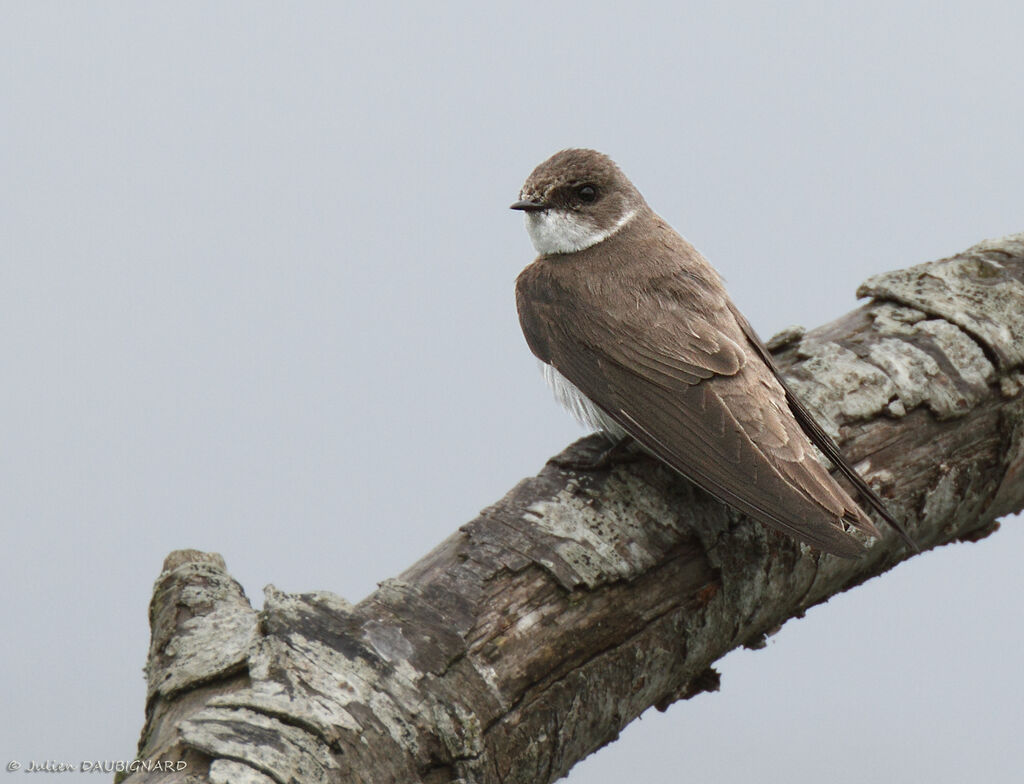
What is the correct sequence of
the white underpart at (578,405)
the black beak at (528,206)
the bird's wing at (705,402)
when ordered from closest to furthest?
the bird's wing at (705,402)
the white underpart at (578,405)
the black beak at (528,206)

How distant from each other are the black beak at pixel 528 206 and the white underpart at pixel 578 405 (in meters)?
0.57

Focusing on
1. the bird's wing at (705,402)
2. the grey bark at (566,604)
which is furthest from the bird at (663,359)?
the grey bark at (566,604)

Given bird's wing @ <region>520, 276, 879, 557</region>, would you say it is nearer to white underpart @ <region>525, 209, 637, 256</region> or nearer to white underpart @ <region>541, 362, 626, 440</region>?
white underpart @ <region>541, 362, 626, 440</region>

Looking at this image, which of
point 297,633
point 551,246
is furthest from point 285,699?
point 551,246

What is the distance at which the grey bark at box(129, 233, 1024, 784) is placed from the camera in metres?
2.71

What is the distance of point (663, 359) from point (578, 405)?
42 centimetres

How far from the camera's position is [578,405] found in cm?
385

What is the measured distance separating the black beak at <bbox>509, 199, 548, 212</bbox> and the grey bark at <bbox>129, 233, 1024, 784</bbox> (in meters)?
0.92

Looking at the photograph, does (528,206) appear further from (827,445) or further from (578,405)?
(827,445)

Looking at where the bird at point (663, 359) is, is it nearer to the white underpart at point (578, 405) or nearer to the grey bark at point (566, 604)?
the white underpart at point (578, 405)

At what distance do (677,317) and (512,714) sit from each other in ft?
4.35

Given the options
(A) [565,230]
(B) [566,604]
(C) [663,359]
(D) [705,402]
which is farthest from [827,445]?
(A) [565,230]

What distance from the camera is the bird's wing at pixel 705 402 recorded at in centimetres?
320

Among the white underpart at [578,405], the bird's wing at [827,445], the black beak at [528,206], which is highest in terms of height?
the black beak at [528,206]
